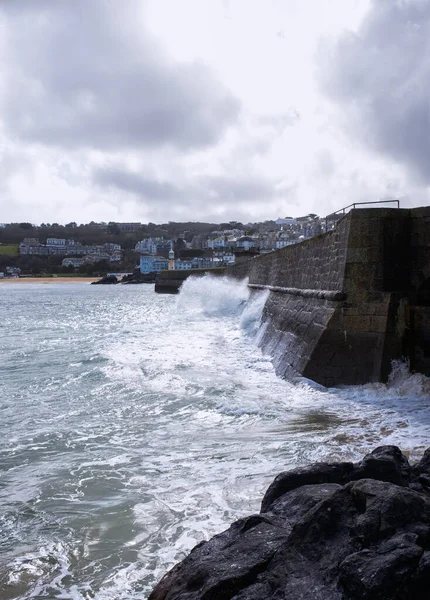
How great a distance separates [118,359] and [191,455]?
8105mm

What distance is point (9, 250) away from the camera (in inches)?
7028

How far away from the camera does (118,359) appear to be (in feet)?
45.3

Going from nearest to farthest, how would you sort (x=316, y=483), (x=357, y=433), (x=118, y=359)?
(x=316, y=483), (x=357, y=433), (x=118, y=359)

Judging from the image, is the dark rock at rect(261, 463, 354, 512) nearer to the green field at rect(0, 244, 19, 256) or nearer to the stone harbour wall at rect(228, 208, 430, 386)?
the stone harbour wall at rect(228, 208, 430, 386)

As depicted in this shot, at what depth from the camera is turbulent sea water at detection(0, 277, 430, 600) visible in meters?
3.89

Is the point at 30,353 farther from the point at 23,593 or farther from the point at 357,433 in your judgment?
the point at 23,593

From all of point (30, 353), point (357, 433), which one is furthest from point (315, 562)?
point (30, 353)

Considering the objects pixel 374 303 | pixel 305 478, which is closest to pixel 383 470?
pixel 305 478

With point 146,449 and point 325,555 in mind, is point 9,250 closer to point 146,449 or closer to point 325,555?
point 146,449

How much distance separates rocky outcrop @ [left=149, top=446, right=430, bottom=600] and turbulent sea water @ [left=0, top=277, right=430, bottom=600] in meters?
0.62

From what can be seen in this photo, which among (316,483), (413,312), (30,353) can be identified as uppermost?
(413,312)

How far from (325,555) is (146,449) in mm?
3673

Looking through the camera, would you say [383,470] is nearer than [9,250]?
Yes

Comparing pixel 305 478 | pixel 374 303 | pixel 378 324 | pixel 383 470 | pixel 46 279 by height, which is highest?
pixel 374 303
